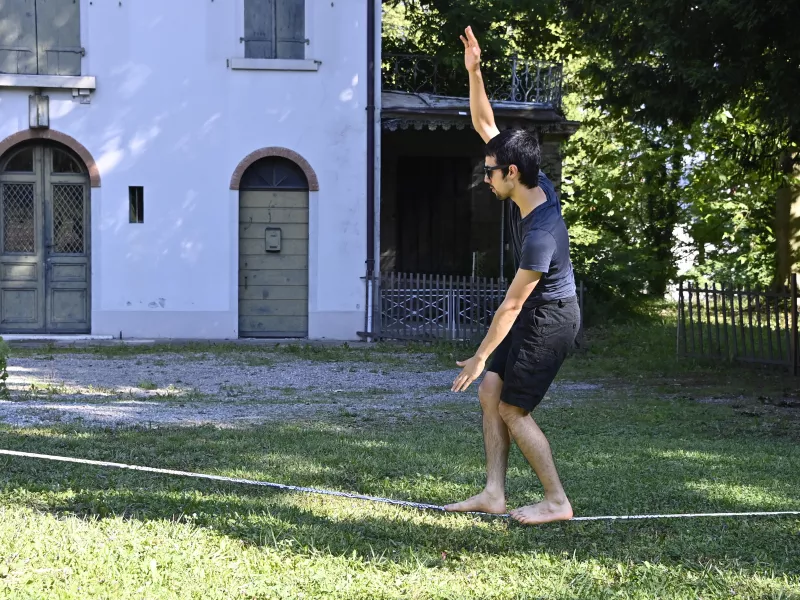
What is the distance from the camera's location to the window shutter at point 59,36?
1708 centimetres

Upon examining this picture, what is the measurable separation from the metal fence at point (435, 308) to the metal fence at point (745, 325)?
180 centimetres

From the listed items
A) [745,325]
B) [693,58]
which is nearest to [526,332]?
[693,58]

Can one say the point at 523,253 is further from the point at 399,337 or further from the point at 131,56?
the point at 131,56

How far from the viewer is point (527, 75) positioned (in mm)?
18391

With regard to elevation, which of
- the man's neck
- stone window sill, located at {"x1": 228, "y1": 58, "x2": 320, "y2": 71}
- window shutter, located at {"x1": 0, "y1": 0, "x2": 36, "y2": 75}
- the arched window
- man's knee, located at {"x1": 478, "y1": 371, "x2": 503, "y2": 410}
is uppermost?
window shutter, located at {"x1": 0, "y1": 0, "x2": 36, "y2": 75}

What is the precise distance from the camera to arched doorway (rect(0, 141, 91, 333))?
17.2 m

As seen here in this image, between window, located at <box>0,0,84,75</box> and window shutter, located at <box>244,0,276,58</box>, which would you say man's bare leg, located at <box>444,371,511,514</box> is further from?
window, located at <box>0,0,84,75</box>

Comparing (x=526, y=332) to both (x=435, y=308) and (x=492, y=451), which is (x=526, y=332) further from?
(x=435, y=308)

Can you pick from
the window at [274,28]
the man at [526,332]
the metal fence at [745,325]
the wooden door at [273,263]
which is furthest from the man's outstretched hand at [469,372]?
the window at [274,28]

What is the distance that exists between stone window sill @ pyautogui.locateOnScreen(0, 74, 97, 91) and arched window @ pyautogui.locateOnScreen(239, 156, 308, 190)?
9.07 feet

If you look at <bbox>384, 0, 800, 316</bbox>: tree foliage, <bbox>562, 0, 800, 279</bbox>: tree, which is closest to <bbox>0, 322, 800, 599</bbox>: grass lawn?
<bbox>562, 0, 800, 279</bbox>: tree

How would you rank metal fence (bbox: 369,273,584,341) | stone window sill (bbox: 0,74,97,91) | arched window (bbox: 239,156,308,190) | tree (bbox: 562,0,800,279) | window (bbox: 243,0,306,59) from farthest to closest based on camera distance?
arched window (bbox: 239,156,308,190), window (bbox: 243,0,306,59), stone window sill (bbox: 0,74,97,91), metal fence (bbox: 369,273,584,341), tree (bbox: 562,0,800,279)

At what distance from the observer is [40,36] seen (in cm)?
1709

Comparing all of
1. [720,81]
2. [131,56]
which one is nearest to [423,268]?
[131,56]
